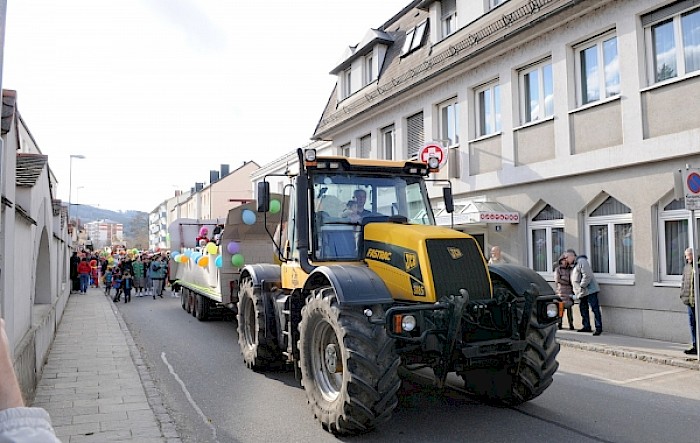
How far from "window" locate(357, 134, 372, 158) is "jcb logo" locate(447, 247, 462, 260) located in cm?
1599

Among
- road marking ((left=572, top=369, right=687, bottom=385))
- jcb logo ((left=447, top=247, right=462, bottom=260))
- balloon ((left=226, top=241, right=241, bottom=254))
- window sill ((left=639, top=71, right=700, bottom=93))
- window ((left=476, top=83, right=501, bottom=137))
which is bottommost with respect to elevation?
road marking ((left=572, top=369, right=687, bottom=385))

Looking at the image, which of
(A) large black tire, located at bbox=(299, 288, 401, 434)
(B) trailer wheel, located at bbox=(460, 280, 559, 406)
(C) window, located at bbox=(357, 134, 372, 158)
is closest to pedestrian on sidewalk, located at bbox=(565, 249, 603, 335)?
(B) trailer wheel, located at bbox=(460, 280, 559, 406)

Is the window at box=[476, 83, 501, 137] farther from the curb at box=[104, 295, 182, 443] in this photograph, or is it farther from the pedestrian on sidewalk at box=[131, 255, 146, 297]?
the pedestrian on sidewalk at box=[131, 255, 146, 297]

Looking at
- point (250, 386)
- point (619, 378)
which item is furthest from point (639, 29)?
point (250, 386)

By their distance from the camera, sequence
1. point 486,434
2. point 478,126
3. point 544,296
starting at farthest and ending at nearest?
point 478,126 < point 544,296 < point 486,434

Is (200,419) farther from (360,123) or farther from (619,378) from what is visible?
(360,123)

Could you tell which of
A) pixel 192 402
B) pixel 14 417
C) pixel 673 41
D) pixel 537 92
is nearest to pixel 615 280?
pixel 673 41

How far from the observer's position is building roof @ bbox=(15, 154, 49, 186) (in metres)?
6.82

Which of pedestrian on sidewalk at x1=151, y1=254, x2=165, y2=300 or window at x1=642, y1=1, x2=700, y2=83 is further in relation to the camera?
pedestrian on sidewalk at x1=151, y1=254, x2=165, y2=300

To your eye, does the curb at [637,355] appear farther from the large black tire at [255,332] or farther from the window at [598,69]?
the large black tire at [255,332]

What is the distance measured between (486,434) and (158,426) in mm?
3071

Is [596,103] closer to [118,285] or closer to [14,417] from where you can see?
[14,417]

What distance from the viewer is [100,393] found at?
656 centimetres

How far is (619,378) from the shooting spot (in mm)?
7621
